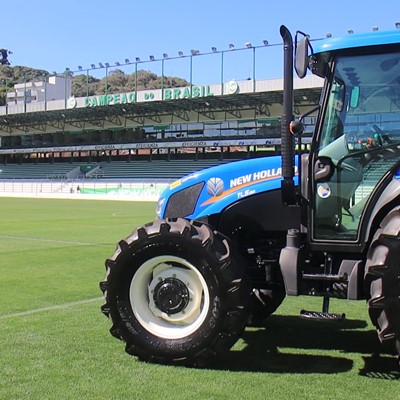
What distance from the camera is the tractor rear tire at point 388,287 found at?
4.04 metres

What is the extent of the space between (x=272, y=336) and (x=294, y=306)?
1.50 meters

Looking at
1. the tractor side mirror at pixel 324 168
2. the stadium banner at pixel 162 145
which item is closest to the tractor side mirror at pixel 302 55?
the tractor side mirror at pixel 324 168

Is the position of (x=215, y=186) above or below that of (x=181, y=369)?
above

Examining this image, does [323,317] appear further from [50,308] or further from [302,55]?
[50,308]

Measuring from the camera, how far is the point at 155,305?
4.96 m

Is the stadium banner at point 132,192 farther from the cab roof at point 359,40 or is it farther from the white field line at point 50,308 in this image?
the cab roof at point 359,40

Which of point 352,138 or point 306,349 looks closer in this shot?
point 352,138

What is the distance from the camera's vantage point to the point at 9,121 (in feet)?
244

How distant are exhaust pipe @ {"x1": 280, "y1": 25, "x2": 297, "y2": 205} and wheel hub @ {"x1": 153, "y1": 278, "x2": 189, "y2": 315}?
1200mm

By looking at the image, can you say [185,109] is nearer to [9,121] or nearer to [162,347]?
[9,121]

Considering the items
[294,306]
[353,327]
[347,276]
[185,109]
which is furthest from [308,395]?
[185,109]

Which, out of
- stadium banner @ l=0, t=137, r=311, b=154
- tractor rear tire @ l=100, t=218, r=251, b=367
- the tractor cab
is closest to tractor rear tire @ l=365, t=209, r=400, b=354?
the tractor cab

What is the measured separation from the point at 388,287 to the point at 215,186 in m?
1.76

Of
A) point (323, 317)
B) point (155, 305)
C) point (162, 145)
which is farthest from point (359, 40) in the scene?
point (162, 145)
